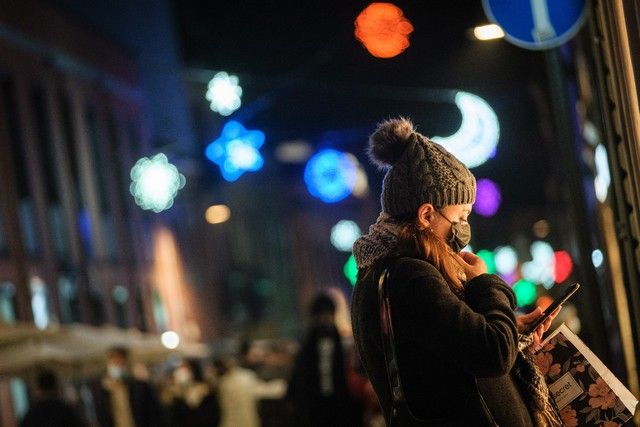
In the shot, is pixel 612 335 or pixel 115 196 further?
pixel 115 196

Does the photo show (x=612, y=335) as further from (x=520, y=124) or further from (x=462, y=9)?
(x=520, y=124)

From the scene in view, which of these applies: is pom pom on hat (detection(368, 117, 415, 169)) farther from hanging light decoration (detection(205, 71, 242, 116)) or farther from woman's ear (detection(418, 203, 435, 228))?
hanging light decoration (detection(205, 71, 242, 116))

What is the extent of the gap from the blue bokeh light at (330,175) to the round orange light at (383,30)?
49.5 feet

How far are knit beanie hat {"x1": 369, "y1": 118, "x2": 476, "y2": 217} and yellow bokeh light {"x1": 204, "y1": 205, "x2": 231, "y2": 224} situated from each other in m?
48.3

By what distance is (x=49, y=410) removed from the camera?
11734mm

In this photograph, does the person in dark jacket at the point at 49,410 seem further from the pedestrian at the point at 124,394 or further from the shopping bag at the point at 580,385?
the shopping bag at the point at 580,385

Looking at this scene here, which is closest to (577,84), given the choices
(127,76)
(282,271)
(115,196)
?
(115,196)

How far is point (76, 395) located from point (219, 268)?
20.9 metres

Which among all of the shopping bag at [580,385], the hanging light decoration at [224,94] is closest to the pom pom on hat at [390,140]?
the shopping bag at [580,385]

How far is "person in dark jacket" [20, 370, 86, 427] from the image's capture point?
11.7 meters

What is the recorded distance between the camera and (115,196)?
42.8 metres

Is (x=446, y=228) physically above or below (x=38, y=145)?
below

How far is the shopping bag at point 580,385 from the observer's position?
3.96m

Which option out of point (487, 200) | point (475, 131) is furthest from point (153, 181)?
point (475, 131)
